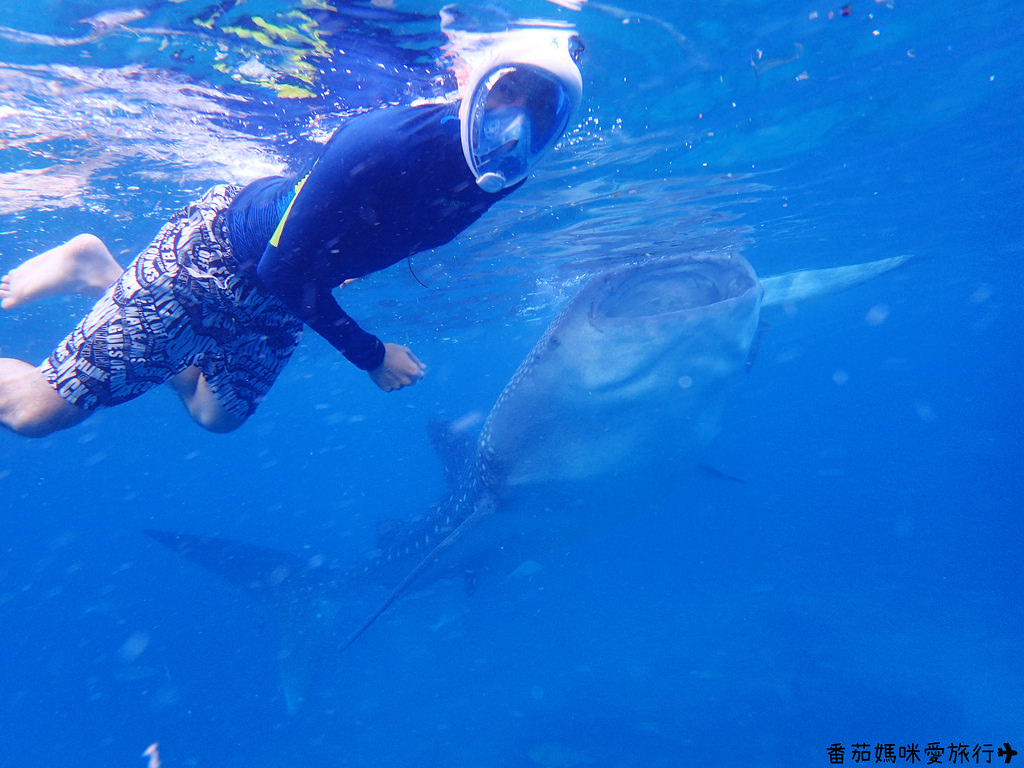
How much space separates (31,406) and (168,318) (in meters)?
0.75

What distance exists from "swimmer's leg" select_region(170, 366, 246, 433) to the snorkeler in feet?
0.06

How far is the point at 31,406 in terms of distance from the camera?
9.23 feet

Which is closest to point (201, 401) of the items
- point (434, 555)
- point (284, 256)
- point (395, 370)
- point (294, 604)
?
point (395, 370)

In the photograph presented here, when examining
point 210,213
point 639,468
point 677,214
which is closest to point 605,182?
point 677,214

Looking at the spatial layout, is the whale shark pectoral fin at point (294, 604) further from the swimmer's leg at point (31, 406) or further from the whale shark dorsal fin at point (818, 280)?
the whale shark dorsal fin at point (818, 280)

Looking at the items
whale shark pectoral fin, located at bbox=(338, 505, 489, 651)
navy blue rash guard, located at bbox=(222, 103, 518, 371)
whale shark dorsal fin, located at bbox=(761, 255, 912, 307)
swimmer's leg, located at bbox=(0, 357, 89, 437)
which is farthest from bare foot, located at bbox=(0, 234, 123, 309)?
whale shark dorsal fin, located at bbox=(761, 255, 912, 307)

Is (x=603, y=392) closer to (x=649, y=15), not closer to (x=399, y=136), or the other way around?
(x=399, y=136)

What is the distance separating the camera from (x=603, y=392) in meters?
5.48

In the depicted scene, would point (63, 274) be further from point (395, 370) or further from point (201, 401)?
point (395, 370)

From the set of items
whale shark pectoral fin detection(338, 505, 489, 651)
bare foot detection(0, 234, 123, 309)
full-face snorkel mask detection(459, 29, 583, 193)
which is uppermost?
full-face snorkel mask detection(459, 29, 583, 193)

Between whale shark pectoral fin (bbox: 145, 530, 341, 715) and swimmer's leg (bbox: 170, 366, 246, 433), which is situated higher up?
swimmer's leg (bbox: 170, 366, 246, 433)

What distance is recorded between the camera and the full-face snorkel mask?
2031 millimetres

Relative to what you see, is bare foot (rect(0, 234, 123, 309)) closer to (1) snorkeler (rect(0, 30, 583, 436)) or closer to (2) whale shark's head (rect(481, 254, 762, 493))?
(1) snorkeler (rect(0, 30, 583, 436))

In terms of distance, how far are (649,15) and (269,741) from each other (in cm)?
2067
